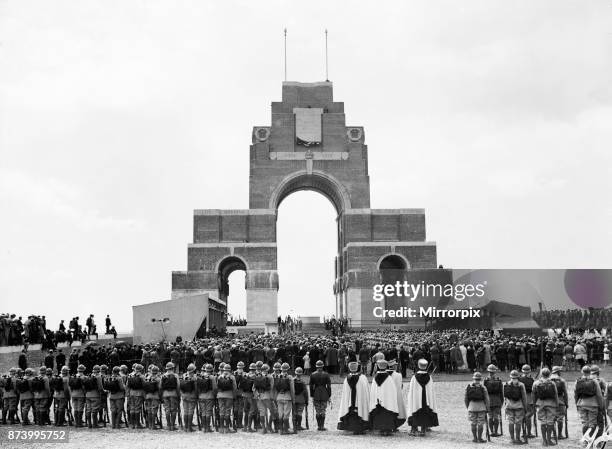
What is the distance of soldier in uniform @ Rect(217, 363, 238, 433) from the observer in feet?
50.5

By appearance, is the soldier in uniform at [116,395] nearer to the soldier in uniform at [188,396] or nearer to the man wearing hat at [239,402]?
the soldier in uniform at [188,396]

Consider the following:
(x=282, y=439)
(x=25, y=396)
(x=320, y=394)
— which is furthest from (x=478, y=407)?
(x=25, y=396)

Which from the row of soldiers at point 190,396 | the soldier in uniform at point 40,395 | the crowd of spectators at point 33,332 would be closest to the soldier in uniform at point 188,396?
the row of soldiers at point 190,396

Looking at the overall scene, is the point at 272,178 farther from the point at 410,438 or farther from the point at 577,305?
the point at 410,438

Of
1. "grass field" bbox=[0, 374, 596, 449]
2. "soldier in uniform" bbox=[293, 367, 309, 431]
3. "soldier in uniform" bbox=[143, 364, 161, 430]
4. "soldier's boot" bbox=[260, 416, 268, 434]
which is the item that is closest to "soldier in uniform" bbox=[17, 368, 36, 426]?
"grass field" bbox=[0, 374, 596, 449]

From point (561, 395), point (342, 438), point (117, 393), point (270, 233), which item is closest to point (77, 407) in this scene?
point (117, 393)

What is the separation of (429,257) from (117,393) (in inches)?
1574

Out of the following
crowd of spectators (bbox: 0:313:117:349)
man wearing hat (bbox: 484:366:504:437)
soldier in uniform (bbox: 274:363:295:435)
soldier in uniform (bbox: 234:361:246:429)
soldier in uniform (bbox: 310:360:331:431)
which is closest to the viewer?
man wearing hat (bbox: 484:366:504:437)

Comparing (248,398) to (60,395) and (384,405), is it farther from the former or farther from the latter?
(60,395)

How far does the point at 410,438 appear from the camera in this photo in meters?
14.2

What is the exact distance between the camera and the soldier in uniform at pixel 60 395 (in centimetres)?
1625

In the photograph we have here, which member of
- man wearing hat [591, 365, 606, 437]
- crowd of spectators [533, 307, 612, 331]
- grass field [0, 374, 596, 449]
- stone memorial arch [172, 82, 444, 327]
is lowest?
grass field [0, 374, 596, 449]

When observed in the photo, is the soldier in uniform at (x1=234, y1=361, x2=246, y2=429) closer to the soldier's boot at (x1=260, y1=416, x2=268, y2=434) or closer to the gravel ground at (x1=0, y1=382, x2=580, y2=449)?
the soldier's boot at (x1=260, y1=416, x2=268, y2=434)

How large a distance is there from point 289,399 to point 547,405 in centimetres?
513
